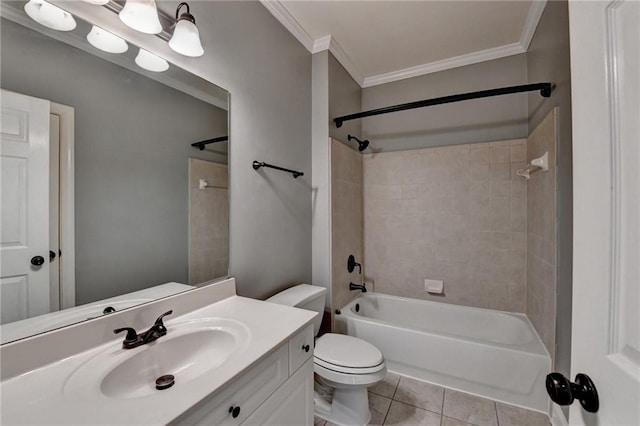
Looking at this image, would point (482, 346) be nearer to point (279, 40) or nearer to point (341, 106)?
point (341, 106)

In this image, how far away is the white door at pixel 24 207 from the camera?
2.35ft

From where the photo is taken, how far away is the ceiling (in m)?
1.76

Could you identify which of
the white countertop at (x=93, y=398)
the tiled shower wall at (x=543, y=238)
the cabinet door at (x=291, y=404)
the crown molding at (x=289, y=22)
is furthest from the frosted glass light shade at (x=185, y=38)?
the tiled shower wall at (x=543, y=238)

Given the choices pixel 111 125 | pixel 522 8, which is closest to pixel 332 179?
pixel 111 125

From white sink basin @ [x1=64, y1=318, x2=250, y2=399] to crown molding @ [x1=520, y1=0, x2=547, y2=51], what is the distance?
101 inches

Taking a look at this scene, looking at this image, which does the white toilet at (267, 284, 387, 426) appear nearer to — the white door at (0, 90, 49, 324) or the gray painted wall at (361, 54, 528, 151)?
the white door at (0, 90, 49, 324)

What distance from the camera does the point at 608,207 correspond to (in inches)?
18.3

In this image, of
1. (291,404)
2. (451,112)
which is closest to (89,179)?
(291,404)

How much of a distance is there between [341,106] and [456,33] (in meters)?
Answer: 1.03

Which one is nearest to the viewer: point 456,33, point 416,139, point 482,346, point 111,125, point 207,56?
point 111,125

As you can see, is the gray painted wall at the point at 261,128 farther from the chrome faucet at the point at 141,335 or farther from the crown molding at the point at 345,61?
the chrome faucet at the point at 141,335

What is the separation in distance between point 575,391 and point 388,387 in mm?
1587

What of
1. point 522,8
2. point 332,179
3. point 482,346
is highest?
point 522,8

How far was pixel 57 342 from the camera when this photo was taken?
788 mm
